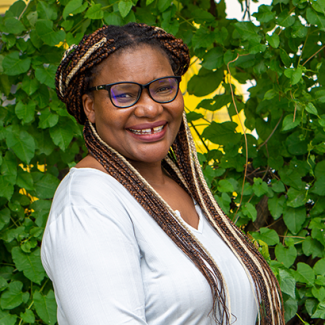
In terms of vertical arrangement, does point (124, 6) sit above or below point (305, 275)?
above

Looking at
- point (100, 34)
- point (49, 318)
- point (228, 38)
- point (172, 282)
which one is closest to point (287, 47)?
point (228, 38)

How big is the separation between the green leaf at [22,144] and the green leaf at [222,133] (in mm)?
873

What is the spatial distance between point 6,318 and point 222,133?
1.35 metres

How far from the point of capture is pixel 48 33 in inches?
68.0

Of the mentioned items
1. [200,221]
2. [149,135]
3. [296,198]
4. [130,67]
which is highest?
[130,67]

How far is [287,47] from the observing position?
1906 mm

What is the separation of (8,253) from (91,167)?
1.07 m

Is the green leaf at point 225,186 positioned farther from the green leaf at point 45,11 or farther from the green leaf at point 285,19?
the green leaf at point 45,11

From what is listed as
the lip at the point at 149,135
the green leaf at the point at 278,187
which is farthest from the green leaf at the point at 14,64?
the green leaf at the point at 278,187

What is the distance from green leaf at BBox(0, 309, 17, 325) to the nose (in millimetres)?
1202

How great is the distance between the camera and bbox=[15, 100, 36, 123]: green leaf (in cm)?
177

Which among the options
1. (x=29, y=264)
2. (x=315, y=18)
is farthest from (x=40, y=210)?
(x=315, y=18)

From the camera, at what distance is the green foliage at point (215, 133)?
1.70 meters

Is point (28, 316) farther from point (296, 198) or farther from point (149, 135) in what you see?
point (296, 198)
